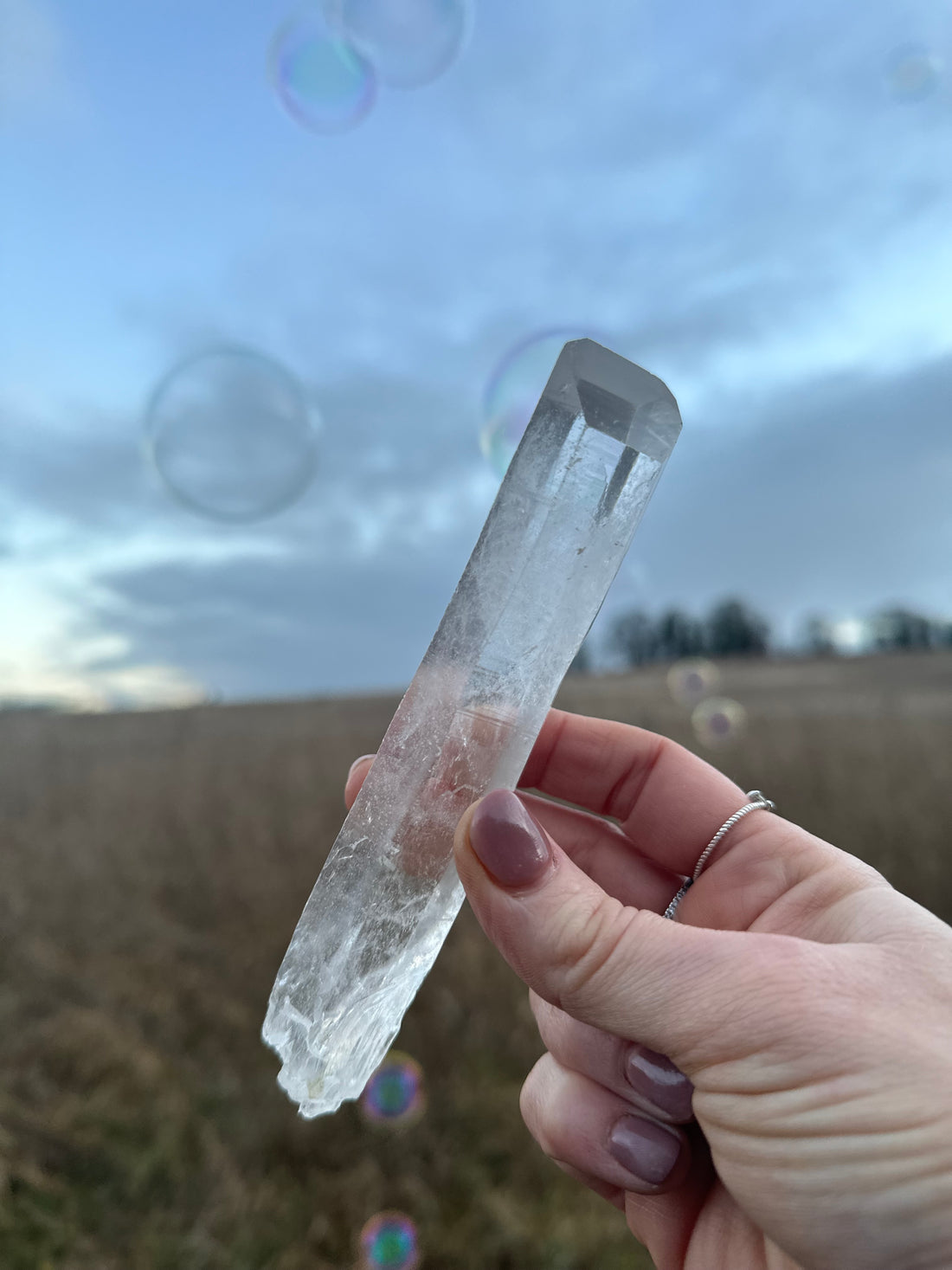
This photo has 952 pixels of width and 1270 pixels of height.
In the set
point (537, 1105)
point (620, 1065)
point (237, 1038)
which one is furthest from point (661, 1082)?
point (237, 1038)

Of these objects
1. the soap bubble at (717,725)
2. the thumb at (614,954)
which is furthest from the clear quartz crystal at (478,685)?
the soap bubble at (717,725)

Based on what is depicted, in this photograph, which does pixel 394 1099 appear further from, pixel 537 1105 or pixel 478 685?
pixel 478 685

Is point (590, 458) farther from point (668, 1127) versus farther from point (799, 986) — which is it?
point (668, 1127)

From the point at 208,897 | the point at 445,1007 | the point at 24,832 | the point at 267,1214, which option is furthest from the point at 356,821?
the point at 24,832

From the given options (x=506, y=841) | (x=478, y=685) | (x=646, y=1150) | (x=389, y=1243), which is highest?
(x=478, y=685)

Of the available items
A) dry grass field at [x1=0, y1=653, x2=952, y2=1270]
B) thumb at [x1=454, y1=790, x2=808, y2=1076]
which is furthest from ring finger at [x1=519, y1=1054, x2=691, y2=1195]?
dry grass field at [x1=0, y1=653, x2=952, y2=1270]

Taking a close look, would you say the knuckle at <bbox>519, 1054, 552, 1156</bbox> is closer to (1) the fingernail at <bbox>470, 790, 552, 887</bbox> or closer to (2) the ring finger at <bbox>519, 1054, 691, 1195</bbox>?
(2) the ring finger at <bbox>519, 1054, 691, 1195</bbox>

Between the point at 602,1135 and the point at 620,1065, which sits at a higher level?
the point at 620,1065
